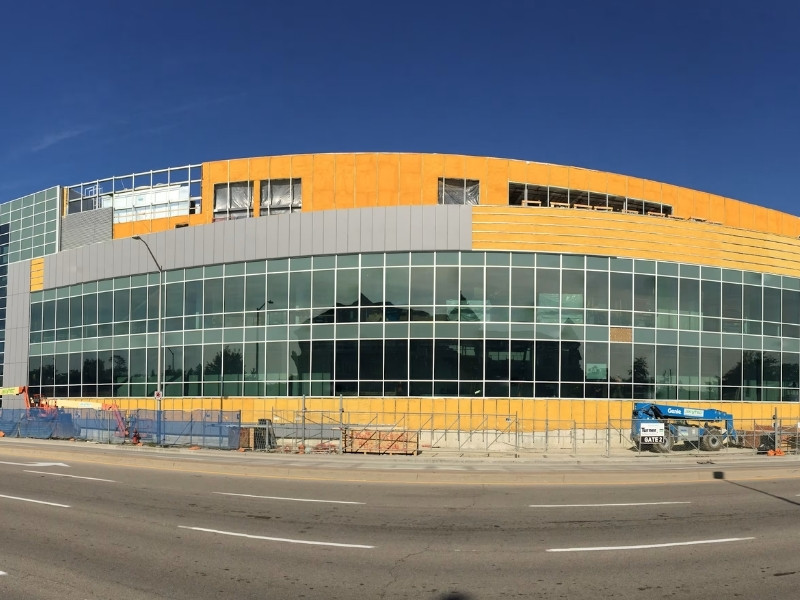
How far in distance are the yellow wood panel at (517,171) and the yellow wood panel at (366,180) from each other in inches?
323

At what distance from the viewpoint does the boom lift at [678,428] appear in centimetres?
3259

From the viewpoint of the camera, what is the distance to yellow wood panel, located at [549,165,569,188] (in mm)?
45062

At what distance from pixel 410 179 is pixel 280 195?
8452 millimetres

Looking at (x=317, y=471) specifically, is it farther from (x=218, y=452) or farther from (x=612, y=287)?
(x=612, y=287)

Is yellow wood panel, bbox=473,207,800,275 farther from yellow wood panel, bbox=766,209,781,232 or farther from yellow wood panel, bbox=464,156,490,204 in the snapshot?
yellow wood panel, bbox=766,209,781,232

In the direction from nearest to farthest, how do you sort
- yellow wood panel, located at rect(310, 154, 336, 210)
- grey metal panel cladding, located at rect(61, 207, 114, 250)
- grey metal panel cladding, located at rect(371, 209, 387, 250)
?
grey metal panel cladding, located at rect(371, 209, 387, 250) → yellow wood panel, located at rect(310, 154, 336, 210) → grey metal panel cladding, located at rect(61, 207, 114, 250)

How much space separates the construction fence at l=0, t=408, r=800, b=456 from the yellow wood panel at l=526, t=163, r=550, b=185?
50.6ft

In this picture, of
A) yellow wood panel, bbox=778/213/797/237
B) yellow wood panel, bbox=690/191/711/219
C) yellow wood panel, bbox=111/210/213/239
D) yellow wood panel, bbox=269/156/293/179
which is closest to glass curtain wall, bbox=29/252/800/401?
yellow wood panel, bbox=111/210/213/239

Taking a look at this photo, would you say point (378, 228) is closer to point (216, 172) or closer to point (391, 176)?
point (391, 176)

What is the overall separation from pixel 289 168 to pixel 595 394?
2279cm

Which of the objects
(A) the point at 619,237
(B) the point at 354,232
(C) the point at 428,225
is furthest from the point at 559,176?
(B) the point at 354,232

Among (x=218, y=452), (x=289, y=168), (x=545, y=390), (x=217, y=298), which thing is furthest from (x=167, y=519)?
(x=289, y=168)

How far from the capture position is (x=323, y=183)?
145ft

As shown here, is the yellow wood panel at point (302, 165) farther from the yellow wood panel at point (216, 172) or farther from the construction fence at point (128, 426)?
the construction fence at point (128, 426)
